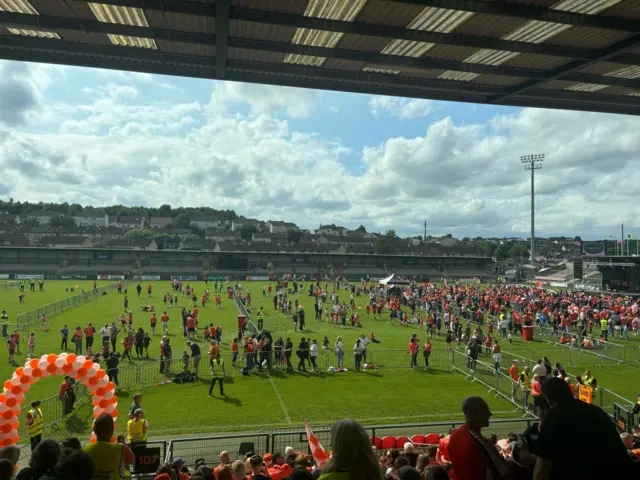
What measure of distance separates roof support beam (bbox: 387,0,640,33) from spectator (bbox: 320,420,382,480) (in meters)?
6.21

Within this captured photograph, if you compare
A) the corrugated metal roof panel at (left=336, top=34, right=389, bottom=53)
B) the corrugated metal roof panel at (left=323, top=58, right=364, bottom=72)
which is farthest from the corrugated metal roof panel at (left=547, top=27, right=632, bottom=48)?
the corrugated metal roof panel at (left=323, top=58, right=364, bottom=72)

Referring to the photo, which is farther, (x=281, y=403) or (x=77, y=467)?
(x=281, y=403)

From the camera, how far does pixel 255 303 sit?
40938mm

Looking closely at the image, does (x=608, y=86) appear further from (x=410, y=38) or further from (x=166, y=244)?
(x=166, y=244)

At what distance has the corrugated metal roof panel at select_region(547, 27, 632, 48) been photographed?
7.64 m

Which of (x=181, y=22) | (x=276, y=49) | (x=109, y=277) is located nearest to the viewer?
(x=181, y=22)

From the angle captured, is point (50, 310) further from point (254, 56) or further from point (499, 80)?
point (499, 80)

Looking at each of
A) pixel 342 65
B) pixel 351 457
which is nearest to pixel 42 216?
pixel 342 65

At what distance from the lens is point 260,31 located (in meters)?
7.89

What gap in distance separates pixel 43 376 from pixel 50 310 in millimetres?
25563

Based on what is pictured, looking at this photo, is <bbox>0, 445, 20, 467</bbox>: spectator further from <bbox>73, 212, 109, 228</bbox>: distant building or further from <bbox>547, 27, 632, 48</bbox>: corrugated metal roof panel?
<bbox>73, 212, 109, 228</bbox>: distant building

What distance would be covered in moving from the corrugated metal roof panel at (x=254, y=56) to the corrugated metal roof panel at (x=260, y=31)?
0.54 metres

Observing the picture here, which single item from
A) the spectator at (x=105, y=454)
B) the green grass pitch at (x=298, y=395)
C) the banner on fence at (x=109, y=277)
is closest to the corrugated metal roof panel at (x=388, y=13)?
the spectator at (x=105, y=454)

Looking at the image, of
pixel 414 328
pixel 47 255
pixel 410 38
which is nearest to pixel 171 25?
pixel 410 38
